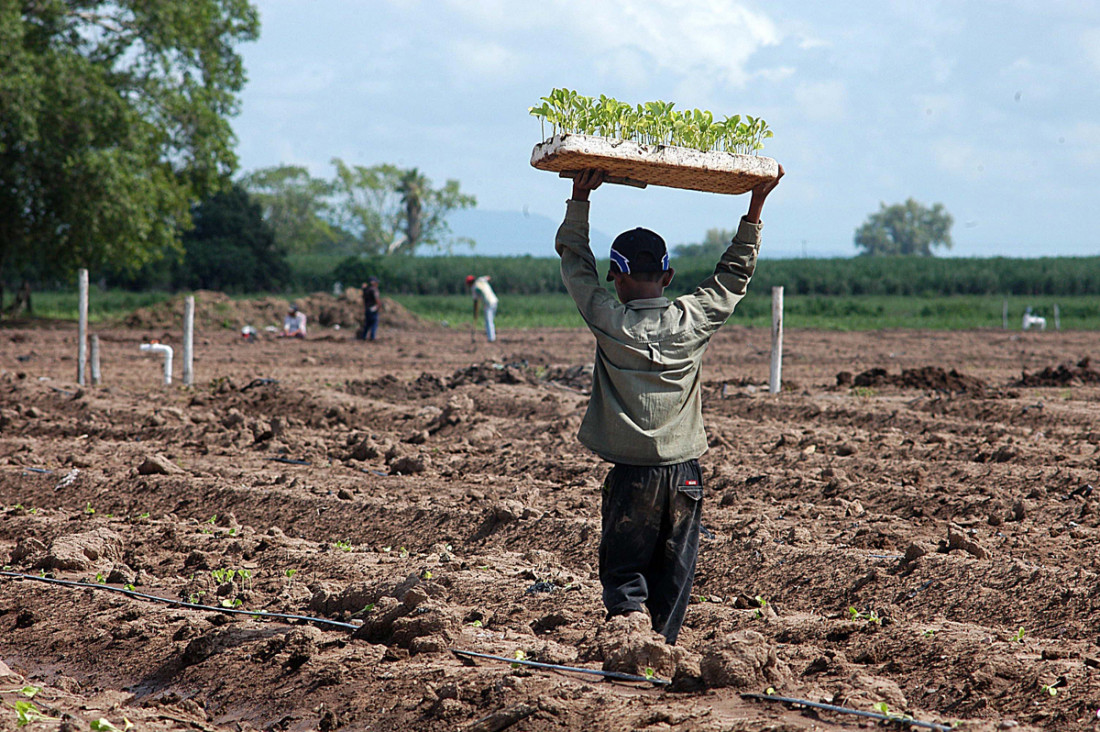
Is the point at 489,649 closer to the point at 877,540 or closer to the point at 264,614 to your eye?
the point at 264,614

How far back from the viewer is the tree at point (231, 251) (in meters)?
48.3

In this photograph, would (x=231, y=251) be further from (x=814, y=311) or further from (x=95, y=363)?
(x=95, y=363)

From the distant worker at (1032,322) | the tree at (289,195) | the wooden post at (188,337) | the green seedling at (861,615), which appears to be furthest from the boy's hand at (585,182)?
the tree at (289,195)

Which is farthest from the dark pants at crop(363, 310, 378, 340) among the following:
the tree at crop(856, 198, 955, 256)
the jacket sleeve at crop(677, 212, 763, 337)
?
the tree at crop(856, 198, 955, 256)

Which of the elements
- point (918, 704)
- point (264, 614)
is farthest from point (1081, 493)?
point (264, 614)

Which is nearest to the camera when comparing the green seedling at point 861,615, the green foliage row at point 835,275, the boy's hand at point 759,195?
the boy's hand at point 759,195

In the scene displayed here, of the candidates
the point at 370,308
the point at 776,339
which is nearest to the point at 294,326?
the point at 370,308

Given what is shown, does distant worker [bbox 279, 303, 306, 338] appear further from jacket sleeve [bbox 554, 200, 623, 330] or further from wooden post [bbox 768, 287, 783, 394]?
jacket sleeve [bbox 554, 200, 623, 330]

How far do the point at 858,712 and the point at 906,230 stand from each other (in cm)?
12269

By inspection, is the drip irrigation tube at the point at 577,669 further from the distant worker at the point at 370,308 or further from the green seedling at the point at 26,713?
the distant worker at the point at 370,308

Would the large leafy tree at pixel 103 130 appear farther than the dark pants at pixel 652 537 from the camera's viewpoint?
Yes

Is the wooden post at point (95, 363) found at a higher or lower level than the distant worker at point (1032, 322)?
lower

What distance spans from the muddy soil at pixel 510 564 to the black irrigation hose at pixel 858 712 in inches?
1.8

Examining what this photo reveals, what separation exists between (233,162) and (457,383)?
19.7 m
